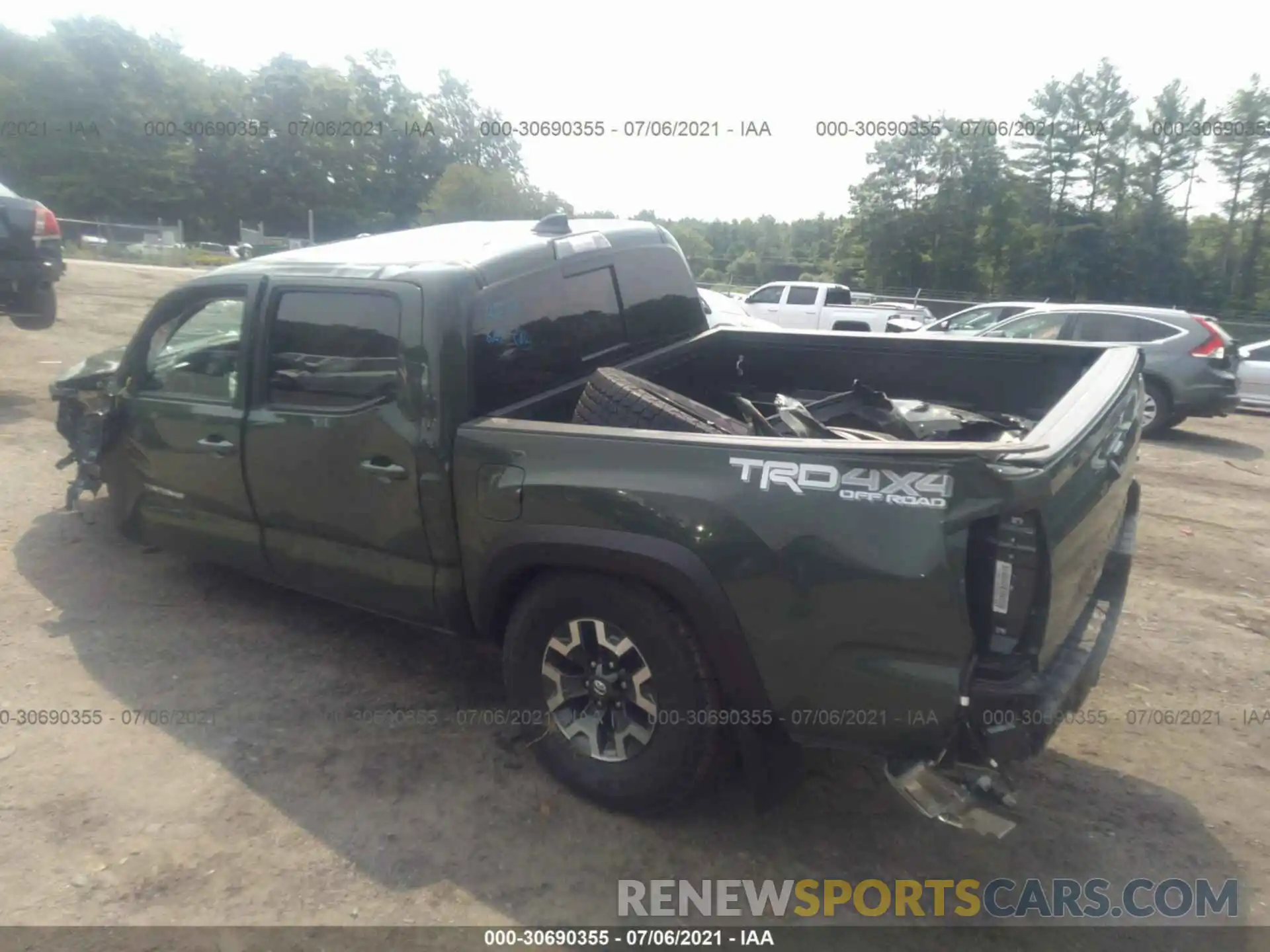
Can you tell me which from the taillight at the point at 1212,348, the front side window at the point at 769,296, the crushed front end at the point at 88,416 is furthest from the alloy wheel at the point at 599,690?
the front side window at the point at 769,296

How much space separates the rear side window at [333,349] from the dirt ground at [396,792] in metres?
1.30

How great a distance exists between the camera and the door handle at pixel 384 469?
3.41 m

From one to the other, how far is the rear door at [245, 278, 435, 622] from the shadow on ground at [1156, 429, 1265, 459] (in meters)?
9.12

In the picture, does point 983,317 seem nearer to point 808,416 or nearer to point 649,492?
point 808,416

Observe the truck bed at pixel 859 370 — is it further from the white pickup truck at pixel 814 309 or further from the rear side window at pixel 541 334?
the white pickup truck at pixel 814 309

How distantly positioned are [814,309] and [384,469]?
1824 cm

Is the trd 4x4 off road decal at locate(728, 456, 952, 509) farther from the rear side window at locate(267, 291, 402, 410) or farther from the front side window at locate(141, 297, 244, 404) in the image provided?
the front side window at locate(141, 297, 244, 404)

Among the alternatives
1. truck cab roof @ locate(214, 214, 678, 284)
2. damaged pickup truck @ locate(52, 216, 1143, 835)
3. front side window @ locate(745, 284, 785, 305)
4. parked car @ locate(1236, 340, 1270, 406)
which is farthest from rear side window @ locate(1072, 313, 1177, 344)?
front side window @ locate(745, 284, 785, 305)

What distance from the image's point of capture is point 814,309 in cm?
2059

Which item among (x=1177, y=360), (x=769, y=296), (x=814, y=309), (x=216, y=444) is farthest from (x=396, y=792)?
(x=769, y=296)

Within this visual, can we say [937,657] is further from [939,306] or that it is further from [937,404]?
[939,306]

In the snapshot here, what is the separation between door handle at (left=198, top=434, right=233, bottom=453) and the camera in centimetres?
403

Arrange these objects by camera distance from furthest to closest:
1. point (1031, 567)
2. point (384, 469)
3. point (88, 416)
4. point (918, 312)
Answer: point (918, 312) < point (88, 416) < point (384, 469) < point (1031, 567)

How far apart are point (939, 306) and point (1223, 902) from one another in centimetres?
2729
